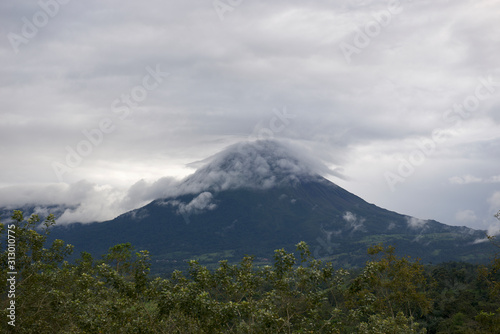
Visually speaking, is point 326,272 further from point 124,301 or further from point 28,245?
point 28,245

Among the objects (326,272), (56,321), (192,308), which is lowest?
(56,321)

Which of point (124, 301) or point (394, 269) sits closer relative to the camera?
point (124, 301)

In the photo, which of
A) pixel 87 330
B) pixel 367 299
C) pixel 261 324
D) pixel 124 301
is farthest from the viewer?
pixel 367 299

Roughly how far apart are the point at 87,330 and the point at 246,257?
306 inches

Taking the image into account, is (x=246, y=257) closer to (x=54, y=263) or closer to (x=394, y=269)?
(x=54, y=263)

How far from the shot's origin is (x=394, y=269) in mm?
33562

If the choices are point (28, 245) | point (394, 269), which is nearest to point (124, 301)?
point (28, 245)

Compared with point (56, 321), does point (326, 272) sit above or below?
above

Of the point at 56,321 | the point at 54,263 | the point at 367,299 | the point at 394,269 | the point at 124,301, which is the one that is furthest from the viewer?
the point at 394,269

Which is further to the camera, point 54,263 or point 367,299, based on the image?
point 54,263

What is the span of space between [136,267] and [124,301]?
2.21 metres

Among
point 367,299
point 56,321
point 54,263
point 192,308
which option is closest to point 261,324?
point 192,308

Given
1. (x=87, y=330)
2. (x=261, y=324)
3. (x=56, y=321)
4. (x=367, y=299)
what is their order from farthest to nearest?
(x=56, y=321), (x=367, y=299), (x=87, y=330), (x=261, y=324)

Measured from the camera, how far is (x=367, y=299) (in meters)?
18.3
